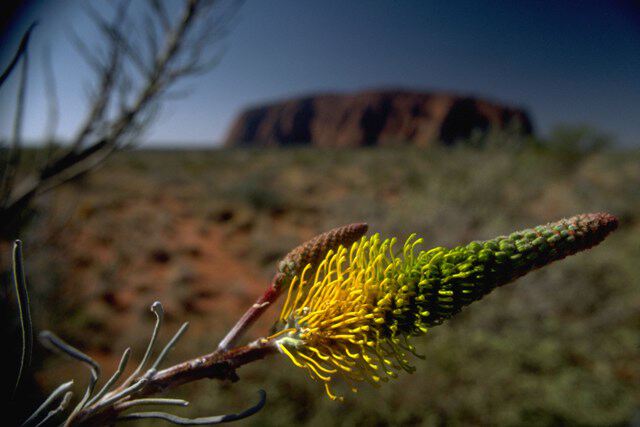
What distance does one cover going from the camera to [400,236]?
27.6 ft

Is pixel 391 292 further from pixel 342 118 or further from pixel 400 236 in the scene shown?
pixel 342 118

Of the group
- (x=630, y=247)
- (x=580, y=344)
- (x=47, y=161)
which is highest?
(x=47, y=161)

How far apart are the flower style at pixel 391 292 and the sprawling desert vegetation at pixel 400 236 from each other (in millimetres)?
1789

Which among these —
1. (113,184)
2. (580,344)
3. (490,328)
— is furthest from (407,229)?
(113,184)

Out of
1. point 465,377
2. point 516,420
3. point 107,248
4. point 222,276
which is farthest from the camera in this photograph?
point 107,248

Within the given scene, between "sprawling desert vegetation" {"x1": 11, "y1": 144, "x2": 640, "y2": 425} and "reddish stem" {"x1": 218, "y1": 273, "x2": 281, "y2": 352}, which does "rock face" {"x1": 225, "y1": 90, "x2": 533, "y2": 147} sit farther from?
"reddish stem" {"x1": 218, "y1": 273, "x2": 281, "y2": 352}

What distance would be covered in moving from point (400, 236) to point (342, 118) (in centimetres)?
6633

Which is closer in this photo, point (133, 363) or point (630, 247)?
point (133, 363)

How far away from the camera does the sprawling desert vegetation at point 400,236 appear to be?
14.1 feet

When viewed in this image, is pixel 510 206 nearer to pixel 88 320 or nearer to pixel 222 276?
pixel 222 276

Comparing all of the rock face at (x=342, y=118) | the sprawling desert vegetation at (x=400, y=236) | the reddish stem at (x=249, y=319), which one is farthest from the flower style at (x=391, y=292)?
the rock face at (x=342, y=118)

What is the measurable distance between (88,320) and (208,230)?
5059mm

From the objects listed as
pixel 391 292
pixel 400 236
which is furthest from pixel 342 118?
pixel 391 292

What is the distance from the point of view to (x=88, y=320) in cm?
590
